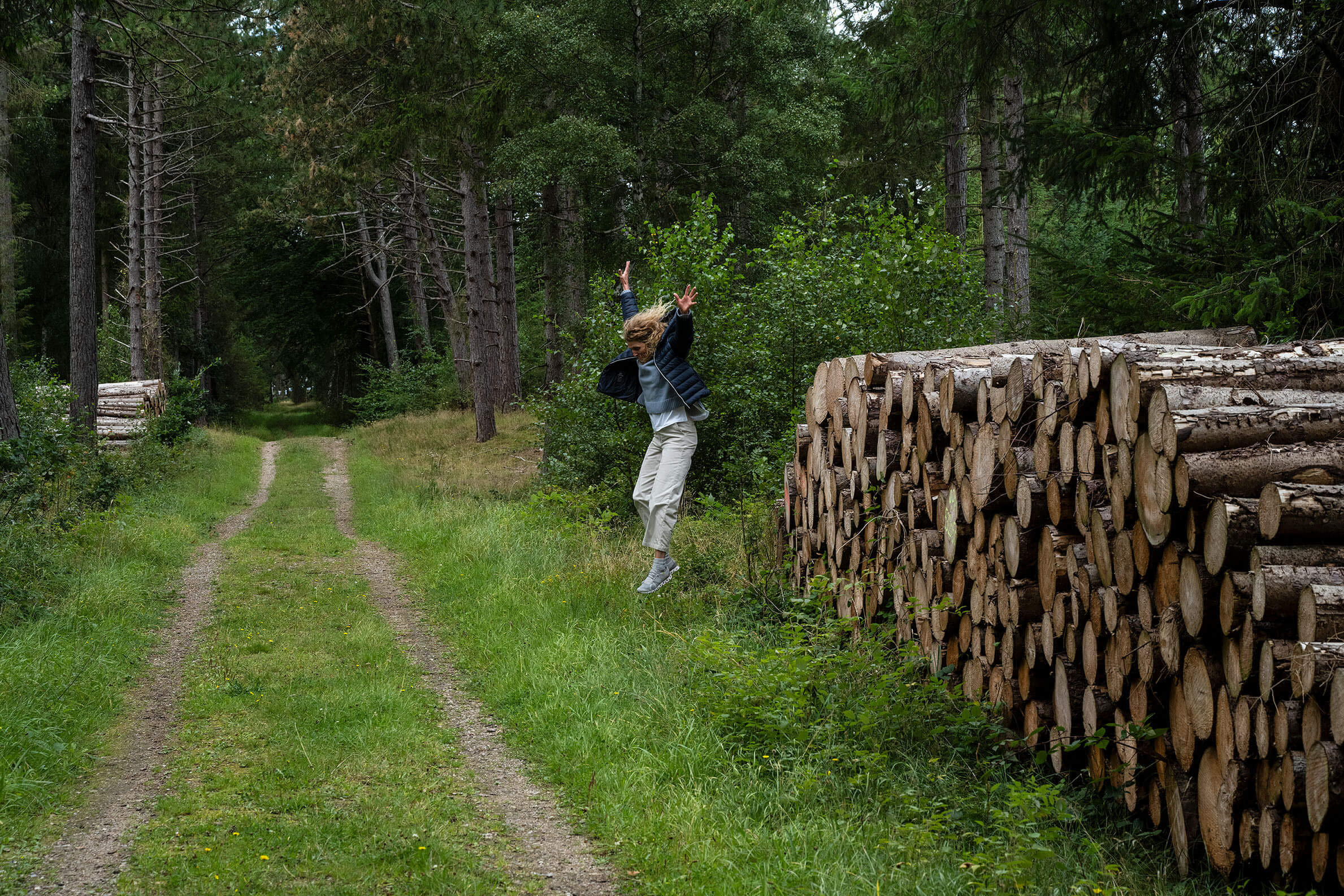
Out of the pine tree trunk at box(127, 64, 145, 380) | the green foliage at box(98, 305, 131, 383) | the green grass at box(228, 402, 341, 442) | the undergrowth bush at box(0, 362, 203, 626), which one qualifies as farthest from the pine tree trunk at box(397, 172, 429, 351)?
the undergrowth bush at box(0, 362, 203, 626)

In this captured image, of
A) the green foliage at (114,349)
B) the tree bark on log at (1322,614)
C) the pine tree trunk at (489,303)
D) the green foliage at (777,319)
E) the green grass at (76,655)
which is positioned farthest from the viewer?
the green foliage at (114,349)

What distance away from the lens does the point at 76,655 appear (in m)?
6.90

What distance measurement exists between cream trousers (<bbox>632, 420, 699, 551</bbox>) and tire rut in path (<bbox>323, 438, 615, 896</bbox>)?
5.94ft

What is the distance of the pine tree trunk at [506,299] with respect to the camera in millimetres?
21812

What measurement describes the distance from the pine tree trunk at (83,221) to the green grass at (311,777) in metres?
8.58

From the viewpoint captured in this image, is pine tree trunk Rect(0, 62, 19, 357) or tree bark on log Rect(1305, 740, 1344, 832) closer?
tree bark on log Rect(1305, 740, 1344, 832)

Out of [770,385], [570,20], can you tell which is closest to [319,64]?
[570,20]

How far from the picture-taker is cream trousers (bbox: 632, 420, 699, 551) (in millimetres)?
7891

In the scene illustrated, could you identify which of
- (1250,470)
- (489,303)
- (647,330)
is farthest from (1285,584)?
(489,303)

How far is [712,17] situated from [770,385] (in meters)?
10.7

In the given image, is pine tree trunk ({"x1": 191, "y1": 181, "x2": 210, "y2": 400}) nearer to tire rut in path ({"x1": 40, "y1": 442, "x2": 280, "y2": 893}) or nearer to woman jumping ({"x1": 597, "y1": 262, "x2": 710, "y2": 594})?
tire rut in path ({"x1": 40, "y1": 442, "x2": 280, "y2": 893})

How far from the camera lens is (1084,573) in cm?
456

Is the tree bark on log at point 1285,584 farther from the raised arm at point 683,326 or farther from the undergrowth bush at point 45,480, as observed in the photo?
the undergrowth bush at point 45,480

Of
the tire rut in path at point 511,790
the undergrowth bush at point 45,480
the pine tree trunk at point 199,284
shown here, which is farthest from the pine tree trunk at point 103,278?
the tire rut in path at point 511,790
